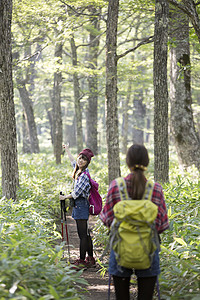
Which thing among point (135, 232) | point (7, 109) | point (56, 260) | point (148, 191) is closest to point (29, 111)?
point (7, 109)

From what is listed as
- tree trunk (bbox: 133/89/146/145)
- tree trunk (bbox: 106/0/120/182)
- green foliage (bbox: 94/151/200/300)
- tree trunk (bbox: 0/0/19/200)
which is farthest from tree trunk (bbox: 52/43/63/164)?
green foliage (bbox: 94/151/200/300)

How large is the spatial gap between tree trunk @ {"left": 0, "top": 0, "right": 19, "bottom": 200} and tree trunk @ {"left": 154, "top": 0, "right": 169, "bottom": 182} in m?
3.53

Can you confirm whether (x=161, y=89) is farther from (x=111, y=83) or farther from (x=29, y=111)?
(x=29, y=111)

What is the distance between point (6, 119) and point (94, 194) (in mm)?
3098

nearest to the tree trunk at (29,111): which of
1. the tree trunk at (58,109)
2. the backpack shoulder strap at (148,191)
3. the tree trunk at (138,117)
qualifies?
the tree trunk at (58,109)

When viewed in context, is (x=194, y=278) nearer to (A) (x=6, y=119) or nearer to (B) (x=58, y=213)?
(A) (x=6, y=119)

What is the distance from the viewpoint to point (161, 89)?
8.48 m

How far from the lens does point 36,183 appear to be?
11258 mm

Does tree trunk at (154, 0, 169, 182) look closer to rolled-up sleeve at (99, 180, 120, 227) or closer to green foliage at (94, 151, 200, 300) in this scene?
green foliage at (94, 151, 200, 300)

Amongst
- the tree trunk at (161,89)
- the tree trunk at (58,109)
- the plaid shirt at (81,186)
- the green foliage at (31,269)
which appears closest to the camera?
the green foliage at (31,269)

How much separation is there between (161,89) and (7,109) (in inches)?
148

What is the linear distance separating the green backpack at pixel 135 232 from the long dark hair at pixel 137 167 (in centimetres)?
11

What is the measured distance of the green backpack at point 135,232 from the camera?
10.2ft

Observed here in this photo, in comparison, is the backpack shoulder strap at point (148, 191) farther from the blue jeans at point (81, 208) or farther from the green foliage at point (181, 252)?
the blue jeans at point (81, 208)
